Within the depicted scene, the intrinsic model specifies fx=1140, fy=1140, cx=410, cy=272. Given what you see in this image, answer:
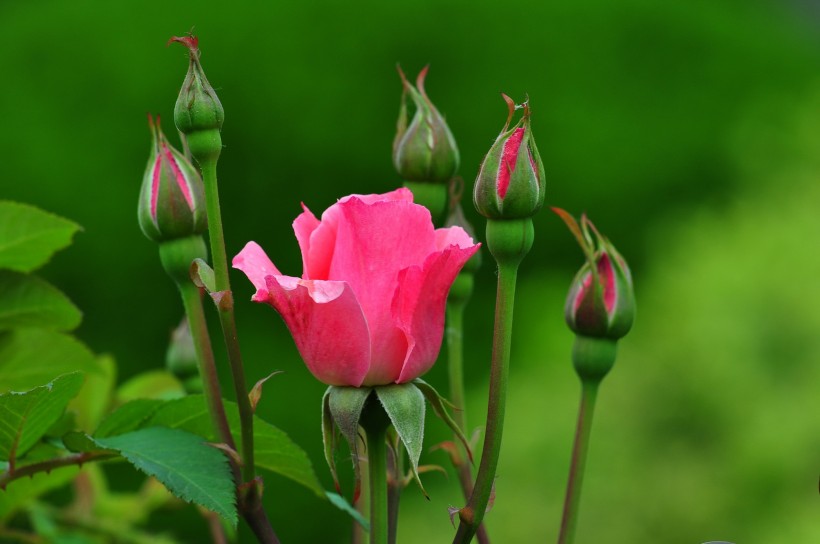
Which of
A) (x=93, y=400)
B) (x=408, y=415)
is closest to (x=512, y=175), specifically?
(x=408, y=415)

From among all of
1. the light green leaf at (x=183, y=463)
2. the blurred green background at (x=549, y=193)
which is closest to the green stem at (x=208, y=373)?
the light green leaf at (x=183, y=463)

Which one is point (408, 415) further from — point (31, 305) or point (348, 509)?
point (31, 305)

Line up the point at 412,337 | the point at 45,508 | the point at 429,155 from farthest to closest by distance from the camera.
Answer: the point at 45,508
the point at 429,155
the point at 412,337

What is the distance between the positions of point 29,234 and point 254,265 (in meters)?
0.31

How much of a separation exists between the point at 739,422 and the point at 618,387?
0.37 m

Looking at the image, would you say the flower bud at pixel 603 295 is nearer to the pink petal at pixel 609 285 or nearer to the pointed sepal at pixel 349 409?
the pink petal at pixel 609 285

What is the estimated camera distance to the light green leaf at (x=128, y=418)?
641 millimetres

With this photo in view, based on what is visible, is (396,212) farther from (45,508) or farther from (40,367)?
(45,508)

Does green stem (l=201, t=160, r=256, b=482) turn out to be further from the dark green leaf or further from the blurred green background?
the blurred green background

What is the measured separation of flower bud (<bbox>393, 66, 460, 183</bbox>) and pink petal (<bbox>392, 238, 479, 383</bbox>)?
0.17 m

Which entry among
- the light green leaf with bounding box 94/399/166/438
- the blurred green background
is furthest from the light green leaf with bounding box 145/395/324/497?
the blurred green background

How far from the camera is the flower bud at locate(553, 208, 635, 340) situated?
2.00ft

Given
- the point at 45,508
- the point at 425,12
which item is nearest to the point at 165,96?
the point at 425,12

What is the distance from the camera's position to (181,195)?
22.2 inches
